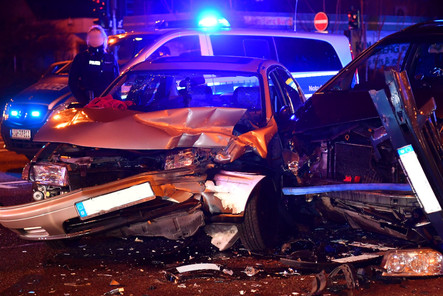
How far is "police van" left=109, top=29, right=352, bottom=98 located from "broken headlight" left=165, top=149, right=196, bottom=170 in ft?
16.2

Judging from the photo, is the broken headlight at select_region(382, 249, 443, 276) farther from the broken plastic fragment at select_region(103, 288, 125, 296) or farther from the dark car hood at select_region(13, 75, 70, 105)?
the dark car hood at select_region(13, 75, 70, 105)

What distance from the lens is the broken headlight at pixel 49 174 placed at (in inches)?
195

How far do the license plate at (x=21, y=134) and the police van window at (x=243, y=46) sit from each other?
10.9 feet

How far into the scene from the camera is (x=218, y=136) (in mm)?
5020

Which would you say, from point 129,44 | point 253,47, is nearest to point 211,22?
point 253,47

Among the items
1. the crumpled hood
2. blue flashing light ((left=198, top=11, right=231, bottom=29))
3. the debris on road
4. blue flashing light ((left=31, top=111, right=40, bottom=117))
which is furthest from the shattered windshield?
blue flashing light ((left=198, top=11, right=231, bottom=29))

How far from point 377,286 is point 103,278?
1961 millimetres

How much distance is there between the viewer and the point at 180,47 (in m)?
10.3

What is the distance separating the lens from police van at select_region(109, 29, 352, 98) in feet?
33.5

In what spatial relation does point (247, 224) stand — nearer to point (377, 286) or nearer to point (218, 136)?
point (218, 136)

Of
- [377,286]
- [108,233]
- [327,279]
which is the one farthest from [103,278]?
[377,286]

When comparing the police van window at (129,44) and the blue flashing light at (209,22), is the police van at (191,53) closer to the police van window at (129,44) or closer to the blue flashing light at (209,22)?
the police van window at (129,44)

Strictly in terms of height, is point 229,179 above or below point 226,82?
below

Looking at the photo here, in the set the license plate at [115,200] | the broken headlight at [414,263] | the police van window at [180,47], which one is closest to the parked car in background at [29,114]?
the police van window at [180,47]
